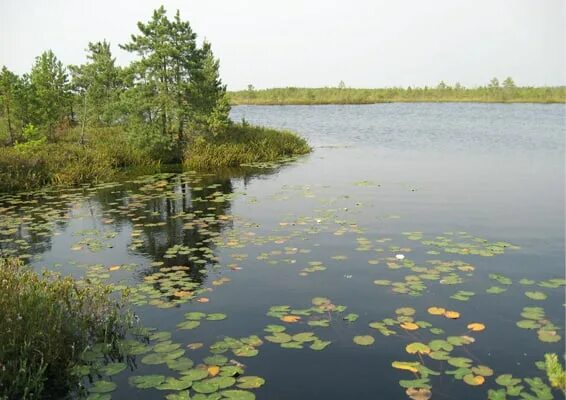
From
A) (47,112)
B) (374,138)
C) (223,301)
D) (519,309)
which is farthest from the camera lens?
(374,138)

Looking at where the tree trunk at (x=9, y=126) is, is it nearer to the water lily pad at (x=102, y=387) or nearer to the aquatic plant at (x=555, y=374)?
the water lily pad at (x=102, y=387)

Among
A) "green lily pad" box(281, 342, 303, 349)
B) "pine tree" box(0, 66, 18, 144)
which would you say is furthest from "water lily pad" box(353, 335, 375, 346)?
"pine tree" box(0, 66, 18, 144)

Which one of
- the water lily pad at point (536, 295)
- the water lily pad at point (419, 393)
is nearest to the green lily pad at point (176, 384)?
the water lily pad at point (419, 393)

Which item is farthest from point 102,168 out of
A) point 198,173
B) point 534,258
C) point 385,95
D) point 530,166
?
point 385,95

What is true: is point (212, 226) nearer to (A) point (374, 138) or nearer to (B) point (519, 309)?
(B) point (519, 309)

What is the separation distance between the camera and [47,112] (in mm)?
24391

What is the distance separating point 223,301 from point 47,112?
2143cm

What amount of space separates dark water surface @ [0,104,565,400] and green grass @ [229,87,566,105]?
7155cm

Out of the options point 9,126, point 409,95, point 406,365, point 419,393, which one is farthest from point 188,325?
point 409,95

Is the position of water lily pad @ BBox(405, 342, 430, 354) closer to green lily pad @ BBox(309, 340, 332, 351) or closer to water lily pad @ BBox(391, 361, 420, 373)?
water lily pad @ BBox(391, 361, 420, 373)

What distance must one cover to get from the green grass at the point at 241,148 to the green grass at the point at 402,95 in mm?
64009

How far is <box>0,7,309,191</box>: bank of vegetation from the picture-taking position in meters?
18.2

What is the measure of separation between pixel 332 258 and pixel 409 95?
9634cm

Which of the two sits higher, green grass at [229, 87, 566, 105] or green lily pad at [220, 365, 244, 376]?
green grass at [229, 87, 566, 105]
